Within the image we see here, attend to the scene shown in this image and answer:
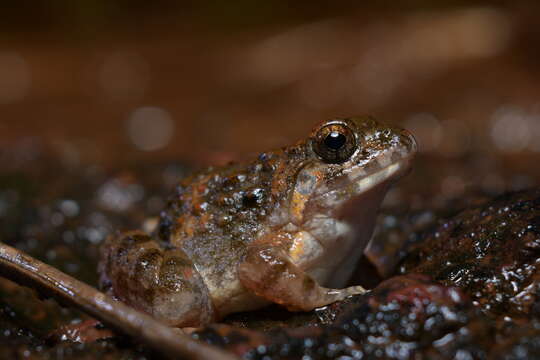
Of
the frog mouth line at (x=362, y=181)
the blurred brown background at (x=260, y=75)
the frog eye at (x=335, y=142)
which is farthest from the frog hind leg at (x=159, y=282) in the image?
the blurred brown background at (x=260, y=75)

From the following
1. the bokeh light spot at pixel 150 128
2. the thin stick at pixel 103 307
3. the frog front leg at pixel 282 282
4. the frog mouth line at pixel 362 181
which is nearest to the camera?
the thin stick at pixel 103 307

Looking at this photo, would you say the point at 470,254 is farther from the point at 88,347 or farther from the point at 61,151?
the point at 61,151

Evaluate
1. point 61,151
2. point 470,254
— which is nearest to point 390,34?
point 61,151

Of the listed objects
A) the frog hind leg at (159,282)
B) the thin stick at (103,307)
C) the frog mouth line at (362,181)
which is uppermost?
the frog mouth line at (362,181)

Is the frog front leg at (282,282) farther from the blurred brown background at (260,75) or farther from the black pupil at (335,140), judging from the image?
the blurred brown background at (260,75)

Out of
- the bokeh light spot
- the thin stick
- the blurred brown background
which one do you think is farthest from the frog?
the bokeh light spot

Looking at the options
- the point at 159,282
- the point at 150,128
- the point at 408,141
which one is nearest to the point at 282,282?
the point at 159,282

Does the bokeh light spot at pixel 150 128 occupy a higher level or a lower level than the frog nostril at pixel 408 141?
lower

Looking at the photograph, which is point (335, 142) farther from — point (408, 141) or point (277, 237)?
point (277, 237)
